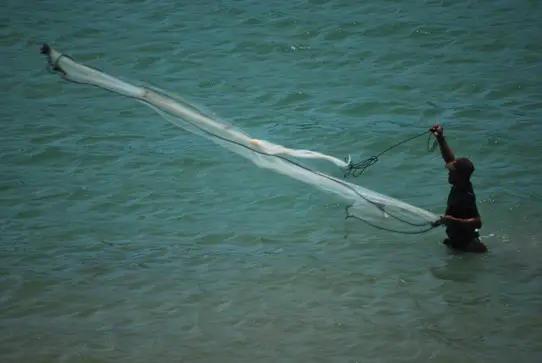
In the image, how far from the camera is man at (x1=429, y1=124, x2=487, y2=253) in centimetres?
1007

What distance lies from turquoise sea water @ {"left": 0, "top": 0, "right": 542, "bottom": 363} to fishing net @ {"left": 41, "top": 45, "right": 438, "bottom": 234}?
208mm

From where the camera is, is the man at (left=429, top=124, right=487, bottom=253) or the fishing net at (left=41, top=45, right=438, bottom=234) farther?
the fishing net at (left=41, top=45, right=438, bottom=234)

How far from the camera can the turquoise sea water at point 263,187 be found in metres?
9.44

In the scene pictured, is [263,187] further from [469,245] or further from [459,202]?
[459,202]

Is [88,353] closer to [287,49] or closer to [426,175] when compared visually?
[426,175]

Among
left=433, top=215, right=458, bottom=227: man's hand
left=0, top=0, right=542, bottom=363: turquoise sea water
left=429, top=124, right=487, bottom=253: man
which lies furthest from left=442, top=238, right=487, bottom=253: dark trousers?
left=433, top=215, right=458, bottom=227: man's hand

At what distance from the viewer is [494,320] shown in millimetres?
9398

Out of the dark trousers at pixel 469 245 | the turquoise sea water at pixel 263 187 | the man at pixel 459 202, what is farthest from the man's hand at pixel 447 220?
the turquoise sea water at pixel 263 187

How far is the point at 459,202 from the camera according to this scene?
404 inches

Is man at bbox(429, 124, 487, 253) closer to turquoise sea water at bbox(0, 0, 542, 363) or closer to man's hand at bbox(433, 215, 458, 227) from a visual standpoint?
man's hand at bbox(433, 215, 458, 227)

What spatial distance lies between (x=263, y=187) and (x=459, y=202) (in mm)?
3674

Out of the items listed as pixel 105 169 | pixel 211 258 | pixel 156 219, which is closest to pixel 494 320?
pixel 211 258

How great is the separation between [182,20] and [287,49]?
2.46 m

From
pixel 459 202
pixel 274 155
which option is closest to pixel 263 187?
pixel 274 155
